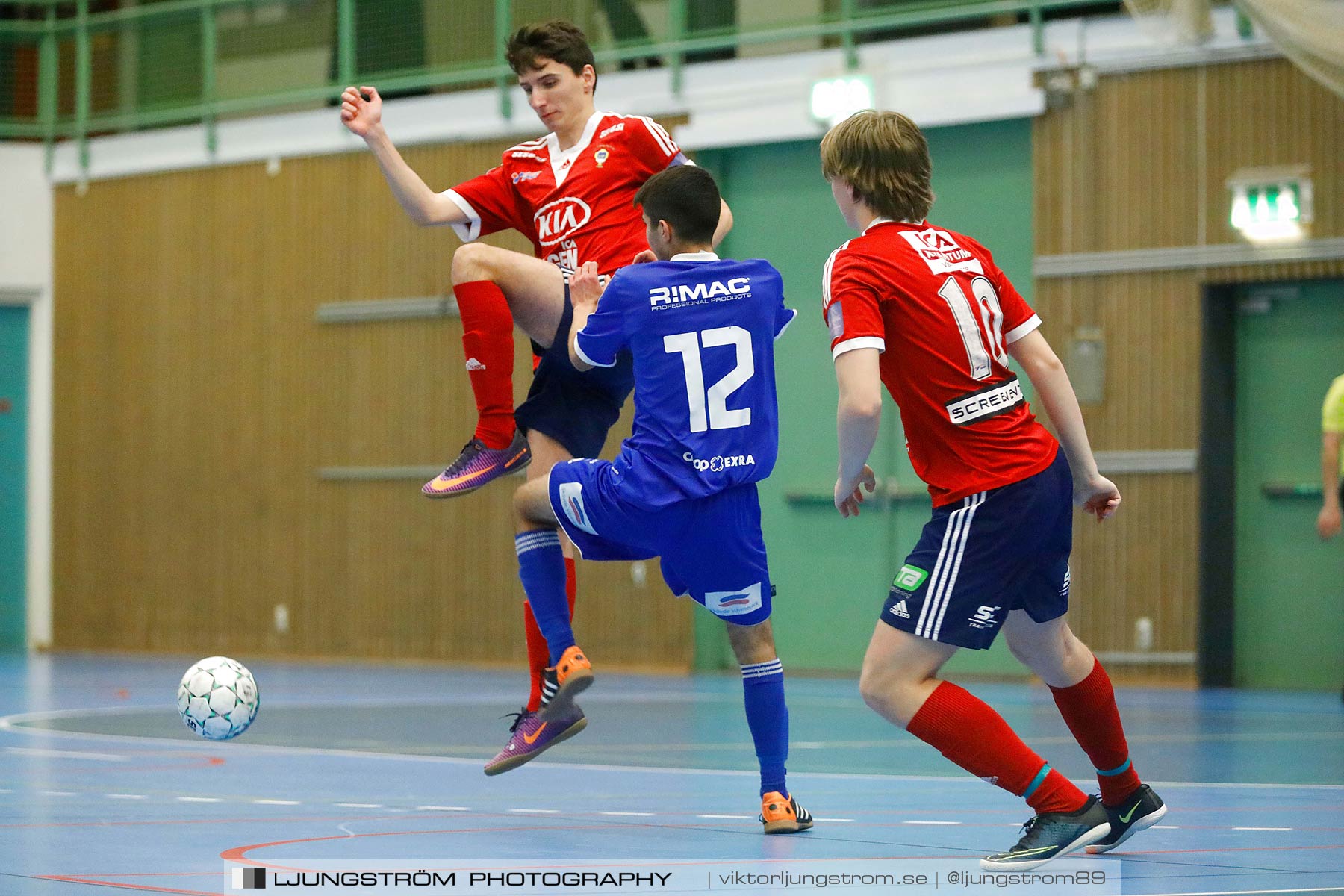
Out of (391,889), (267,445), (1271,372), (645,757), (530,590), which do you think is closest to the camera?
(391,889)

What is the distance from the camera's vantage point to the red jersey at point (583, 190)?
5.39 metres

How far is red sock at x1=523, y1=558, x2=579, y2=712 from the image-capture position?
529 cm

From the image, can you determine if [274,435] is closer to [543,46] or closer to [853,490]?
[543,46]

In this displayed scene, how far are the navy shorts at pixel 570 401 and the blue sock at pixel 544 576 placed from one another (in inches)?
13.0

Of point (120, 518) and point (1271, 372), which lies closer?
point (1271, 372)

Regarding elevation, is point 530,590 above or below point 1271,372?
below

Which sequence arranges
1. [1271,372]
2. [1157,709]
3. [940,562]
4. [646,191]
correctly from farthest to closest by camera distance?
1. [1271,372]
2. [1157,709]
3. [646,191]
4. [940,562]

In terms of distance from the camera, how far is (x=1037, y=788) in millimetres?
4086

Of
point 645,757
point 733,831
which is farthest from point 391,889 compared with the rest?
point 645,757

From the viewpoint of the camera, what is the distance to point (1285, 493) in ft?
36.9

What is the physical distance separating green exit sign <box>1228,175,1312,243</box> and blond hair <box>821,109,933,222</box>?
7.31 metres

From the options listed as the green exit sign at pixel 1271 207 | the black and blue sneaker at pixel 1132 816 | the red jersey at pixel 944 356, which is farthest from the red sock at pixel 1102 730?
the green exit sign at pixel 1271 207

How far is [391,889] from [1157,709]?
21.3 ft

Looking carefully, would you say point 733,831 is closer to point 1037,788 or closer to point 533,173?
point 1037,788
